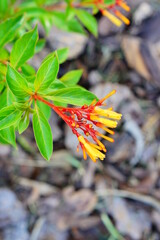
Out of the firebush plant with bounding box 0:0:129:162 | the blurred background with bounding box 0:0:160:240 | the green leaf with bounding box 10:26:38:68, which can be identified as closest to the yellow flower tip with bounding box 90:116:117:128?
the firebush plant with bounding box 0:0:129:162

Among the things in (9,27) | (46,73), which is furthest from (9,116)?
(9,27)

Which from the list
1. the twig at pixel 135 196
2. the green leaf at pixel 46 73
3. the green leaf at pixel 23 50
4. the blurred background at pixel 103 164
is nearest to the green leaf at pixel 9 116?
the green leaf at pixel 46 73

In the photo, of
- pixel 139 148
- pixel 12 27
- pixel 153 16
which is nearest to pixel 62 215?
pixel 139 148

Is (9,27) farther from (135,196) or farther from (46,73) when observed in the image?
(135,196)

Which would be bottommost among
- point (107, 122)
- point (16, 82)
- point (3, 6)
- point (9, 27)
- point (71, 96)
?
point (107, 122)

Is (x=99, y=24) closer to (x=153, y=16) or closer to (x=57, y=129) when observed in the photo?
(x=153, y=16)

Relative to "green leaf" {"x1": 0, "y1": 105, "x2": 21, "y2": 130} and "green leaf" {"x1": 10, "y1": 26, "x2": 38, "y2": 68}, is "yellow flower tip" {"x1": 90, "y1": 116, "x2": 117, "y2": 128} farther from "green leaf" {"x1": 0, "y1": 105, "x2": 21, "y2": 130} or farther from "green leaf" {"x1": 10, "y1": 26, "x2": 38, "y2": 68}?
"green leaf" {"x1": 10, "y1": 26, "x2": 38, "y2": 68}
